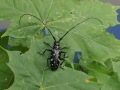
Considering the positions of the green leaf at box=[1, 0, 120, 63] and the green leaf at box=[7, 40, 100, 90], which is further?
the green leaf at box=[1, 0, 120, 63]

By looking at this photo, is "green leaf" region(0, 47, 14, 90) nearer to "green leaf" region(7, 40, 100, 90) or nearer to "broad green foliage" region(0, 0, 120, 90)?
"broad green foliage" region(0, 0, 120, 90)

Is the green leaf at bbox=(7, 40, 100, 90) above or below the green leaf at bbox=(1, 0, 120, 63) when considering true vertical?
below

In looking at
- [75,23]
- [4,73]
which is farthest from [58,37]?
[4,73]

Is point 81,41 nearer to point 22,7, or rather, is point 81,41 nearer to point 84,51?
point 84,51

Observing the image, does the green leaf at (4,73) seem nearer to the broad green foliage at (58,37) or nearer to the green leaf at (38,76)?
the broad green foliage at (58,37)

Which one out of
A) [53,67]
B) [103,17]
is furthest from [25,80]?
[103,17]

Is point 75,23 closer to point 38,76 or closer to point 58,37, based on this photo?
point 58,37

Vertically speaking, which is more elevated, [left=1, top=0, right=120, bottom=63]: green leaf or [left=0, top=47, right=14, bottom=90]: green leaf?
[left=1, top=0, right=120, bottom=63]: green leaf

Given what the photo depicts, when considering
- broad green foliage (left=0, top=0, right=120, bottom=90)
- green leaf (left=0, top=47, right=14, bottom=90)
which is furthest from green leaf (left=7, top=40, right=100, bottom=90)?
green leaf (left=0, top=47, right=14, bottom=90)
